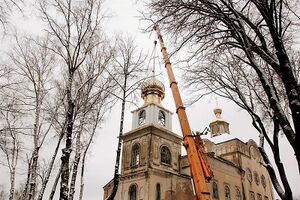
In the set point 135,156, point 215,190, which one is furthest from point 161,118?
point 215,190

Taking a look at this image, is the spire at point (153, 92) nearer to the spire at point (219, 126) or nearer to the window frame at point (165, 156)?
the window frame at point (165, 156)

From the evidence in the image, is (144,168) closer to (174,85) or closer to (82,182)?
(82,182)

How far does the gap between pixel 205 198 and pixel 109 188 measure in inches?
923

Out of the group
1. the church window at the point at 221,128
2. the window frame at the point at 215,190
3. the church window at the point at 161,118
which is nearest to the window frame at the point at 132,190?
the church window at the point at 161,118

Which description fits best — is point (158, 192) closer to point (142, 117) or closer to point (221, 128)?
point (142, 117)

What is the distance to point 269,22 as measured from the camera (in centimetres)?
593

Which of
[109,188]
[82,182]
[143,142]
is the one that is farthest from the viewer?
[109,188]

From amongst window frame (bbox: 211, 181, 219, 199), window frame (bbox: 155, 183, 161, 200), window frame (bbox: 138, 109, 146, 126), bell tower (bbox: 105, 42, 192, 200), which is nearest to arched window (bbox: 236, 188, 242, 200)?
window frame (bbox: 211, 181, 219, 199)

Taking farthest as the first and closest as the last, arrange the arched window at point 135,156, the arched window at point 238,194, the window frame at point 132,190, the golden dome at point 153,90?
the arched window at point 238,194 → the golden dome at point 153,90 → the arched window at point 135,156 → the window frame at point 132,190

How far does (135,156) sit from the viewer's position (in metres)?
27.1

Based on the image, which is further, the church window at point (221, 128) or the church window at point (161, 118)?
the church window at point (221, 128)

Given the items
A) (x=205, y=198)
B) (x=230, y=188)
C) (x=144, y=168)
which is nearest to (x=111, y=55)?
(x=205, y=198)

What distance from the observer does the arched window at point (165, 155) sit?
2669 cm

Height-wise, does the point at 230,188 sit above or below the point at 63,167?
above
